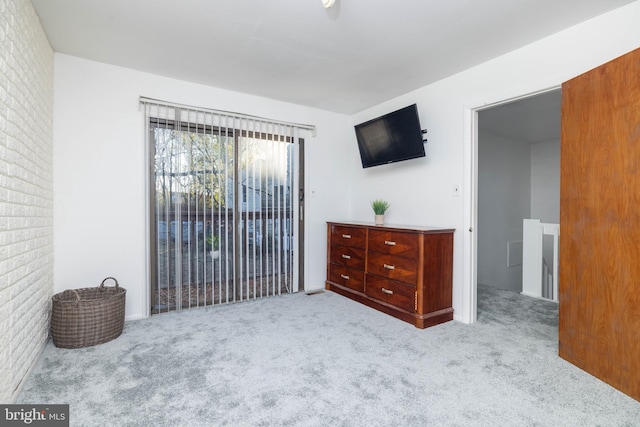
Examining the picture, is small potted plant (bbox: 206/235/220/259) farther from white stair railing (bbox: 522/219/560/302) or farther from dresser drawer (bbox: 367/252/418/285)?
white stair railing (bbox: 522/219/560/302)

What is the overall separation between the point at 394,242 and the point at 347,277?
879 millimetres

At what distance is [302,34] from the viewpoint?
2297 millimetres

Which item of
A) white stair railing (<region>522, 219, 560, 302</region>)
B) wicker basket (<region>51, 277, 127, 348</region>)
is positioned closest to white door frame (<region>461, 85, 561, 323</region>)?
white stair railing (<region>522, 219, 560, 302</region>)

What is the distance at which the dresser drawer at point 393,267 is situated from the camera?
283cm

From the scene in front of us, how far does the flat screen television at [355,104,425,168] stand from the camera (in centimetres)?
307

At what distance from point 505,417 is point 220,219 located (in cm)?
283

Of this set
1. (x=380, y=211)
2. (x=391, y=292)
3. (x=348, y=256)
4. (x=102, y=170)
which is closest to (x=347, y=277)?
(x=348, y=256)

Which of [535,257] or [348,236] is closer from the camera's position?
[348,236]

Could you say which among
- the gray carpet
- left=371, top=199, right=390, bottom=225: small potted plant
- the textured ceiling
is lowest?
the gray carpet

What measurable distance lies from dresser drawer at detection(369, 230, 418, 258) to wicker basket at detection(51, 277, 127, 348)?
2327 mm

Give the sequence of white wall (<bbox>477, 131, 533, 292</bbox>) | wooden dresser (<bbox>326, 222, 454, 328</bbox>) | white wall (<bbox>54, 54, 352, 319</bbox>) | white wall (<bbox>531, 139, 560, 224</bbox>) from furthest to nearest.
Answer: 1. white wall (<bbox>531, 139, 560, 224</bbox>)
2. white wall (<bbox>477, 131, 533, 292</bbox>)
3. wooden dresser (<bbox>326, 222, 454, 328</bbox>)
4. white wall (<bbox>54, 54, 352, 319</bbox>)

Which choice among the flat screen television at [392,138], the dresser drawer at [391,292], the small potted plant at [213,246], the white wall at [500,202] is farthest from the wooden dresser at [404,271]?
the white wall at [500,202]

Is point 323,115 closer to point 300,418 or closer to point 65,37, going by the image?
point 65,37

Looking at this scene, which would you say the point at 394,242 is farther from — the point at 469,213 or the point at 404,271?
the point at 469,213
